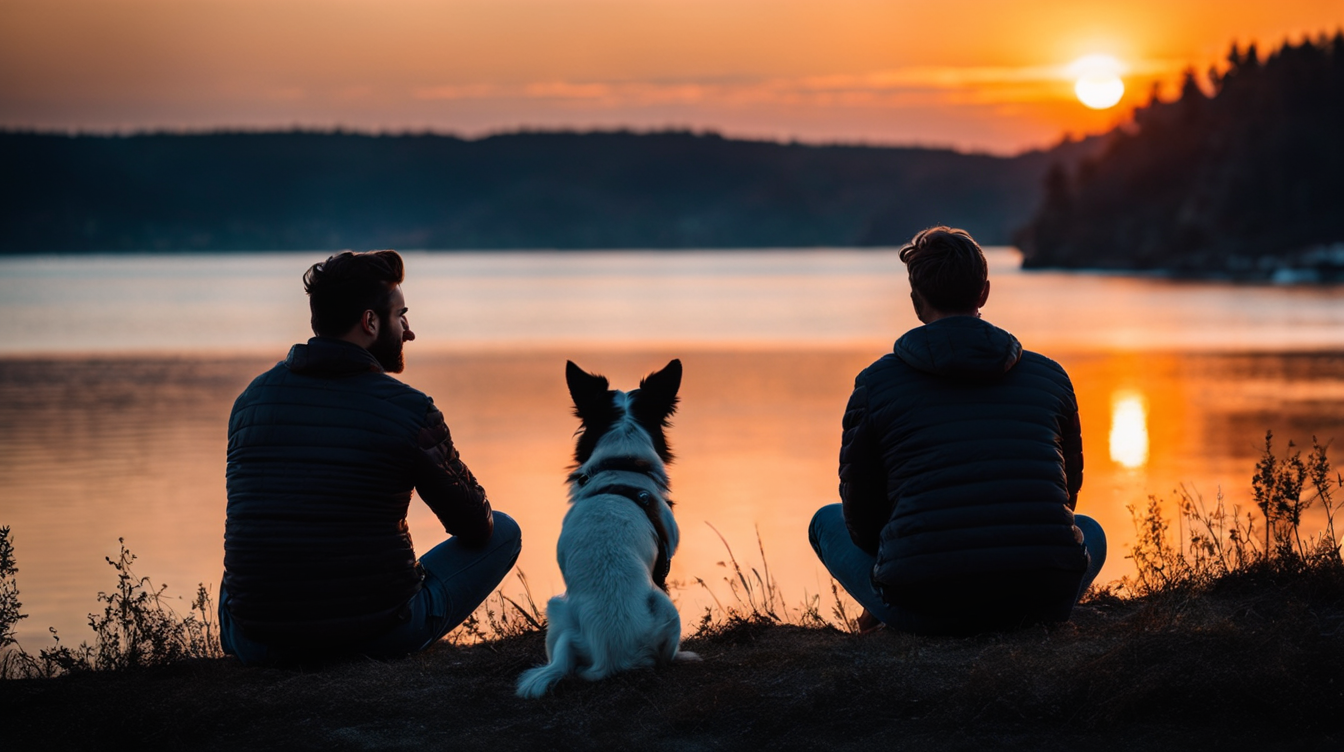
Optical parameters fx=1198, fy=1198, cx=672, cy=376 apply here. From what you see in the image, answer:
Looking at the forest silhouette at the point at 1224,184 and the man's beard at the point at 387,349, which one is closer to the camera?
the man's beard at the point at 387,349

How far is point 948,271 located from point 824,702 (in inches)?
68.5

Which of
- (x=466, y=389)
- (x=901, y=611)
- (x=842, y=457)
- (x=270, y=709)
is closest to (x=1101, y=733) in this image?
(x=901, y=611)

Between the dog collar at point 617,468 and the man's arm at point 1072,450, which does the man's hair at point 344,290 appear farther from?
the man's arm at point 1072,450

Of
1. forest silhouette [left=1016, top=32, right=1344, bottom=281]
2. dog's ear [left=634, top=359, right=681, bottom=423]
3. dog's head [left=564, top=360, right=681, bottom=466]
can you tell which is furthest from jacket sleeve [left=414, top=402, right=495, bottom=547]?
forest silhouette [left=1016, top=32, right=1344, bottom=281]

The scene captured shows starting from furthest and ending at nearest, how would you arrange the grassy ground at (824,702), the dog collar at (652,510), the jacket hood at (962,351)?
the dog collar at (652,510) → the jacket hood at (962,351) → the grassy ground at (824,702)

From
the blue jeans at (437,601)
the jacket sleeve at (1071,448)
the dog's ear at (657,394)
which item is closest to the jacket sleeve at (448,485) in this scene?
the blue jeans at (437,601)

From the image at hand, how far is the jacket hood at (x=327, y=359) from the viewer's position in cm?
467

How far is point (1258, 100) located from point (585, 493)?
16397cm

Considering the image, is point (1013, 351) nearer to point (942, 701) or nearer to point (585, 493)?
point (942, 701)

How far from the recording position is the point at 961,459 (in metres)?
4.52

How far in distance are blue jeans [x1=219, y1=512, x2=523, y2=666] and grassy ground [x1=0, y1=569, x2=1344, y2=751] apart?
79mm

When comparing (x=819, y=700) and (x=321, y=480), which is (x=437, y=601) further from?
(x=819, y=700)

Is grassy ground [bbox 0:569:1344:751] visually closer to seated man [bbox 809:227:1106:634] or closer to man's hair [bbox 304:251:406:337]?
seated man [bbox 809:227:1106:634]

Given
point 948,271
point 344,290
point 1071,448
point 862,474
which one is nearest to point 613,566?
point 862,474
